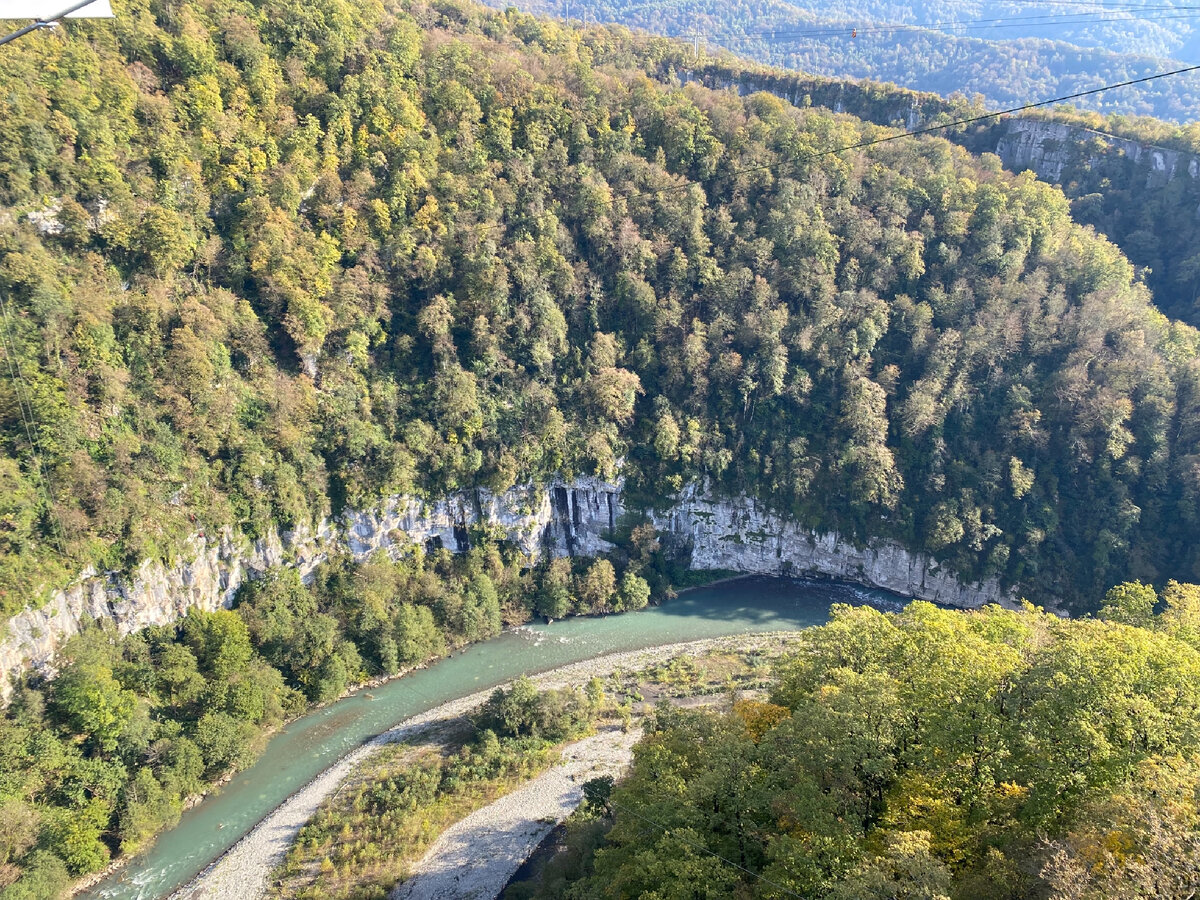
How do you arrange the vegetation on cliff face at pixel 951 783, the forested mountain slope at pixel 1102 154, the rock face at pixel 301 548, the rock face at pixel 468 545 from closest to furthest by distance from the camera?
the vegetation on cliff face at pixel 951 783 → the rock face at pixel 301 548 → the rock face at pixel 468 545 → the forested mountain slope at pixel 1102 154

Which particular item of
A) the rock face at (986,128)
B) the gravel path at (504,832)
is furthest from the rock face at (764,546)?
the rock face at (986,128)

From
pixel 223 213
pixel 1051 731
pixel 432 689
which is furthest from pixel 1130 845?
pixel 223 213

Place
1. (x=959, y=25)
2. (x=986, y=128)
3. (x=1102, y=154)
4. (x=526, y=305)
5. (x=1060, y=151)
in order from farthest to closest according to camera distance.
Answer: (x=959, y=25)
(x=986, y=128)
(x=1060, y=151)
(x=1102, y=154)
(x=526, y=305)

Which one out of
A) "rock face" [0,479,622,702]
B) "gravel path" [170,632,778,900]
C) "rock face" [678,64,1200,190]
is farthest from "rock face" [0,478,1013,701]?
"rock face" [678,64,1200,190]

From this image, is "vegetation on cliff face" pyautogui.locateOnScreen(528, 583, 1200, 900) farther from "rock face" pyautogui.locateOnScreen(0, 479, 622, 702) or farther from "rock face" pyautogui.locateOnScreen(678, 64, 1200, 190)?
"rock face" pyautogui.locateOnScreen(678, 64, 1200, 190)

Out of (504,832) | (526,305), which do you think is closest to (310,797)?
(504,832)

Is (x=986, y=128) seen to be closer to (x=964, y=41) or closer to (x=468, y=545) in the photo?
(x=964, y=41)

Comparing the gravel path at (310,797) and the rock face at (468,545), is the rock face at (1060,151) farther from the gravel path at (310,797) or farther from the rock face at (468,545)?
the gravel path at (310,797)
